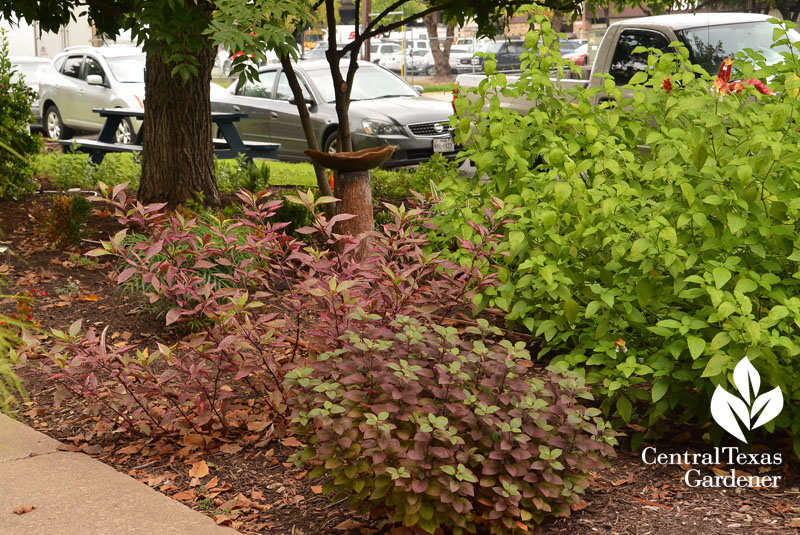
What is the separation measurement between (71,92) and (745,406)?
657 inches

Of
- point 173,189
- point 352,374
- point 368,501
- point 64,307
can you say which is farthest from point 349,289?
point 173,189

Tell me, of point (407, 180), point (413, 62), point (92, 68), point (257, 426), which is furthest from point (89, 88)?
point (413, 62)

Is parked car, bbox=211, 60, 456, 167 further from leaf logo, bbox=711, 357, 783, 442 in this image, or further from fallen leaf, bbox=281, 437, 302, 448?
leaf logo, bbox=711, 357, 783, 442

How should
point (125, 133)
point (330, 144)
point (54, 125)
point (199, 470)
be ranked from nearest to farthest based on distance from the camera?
1. point (199, 470)
2. point (330, 144)
3. point (125, 133)
4. point (54, 125)

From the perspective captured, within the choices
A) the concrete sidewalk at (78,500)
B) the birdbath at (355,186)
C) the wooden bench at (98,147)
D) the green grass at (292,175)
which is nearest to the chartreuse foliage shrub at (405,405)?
the concrete sidewalk at (78,500)

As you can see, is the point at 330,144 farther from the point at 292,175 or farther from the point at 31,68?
the point at 31,68

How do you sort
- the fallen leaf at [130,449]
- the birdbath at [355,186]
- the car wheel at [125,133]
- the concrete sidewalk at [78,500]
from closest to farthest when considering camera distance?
1. the concrete sidewalk at [78,500]
2. the fallen leaf at [130,449]
3. the birdbath at [355,186]
4. the car wheel at [125,133]

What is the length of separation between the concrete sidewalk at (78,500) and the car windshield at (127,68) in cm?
1359

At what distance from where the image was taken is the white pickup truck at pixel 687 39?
9.44 meters

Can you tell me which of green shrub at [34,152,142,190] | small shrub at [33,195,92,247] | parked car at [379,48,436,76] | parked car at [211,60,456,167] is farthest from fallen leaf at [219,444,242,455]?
parked car at [379,48,436,76]

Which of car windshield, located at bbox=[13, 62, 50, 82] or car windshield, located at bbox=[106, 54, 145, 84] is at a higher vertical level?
car windshield, located at bbox=[13, 62, 50, 82]

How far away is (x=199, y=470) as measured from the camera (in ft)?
12.4

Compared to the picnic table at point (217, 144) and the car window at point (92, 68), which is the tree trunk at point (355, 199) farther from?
the car window at point (92, 68)

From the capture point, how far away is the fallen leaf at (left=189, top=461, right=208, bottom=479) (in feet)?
12.3
